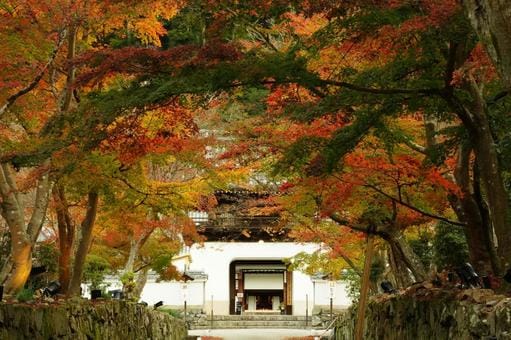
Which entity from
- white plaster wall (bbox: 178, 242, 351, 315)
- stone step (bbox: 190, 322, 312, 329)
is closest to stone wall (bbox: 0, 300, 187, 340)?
stone step (bbox: 190, 322, 312, 329)

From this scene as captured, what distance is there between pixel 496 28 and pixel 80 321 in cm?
817

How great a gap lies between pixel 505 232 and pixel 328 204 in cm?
433

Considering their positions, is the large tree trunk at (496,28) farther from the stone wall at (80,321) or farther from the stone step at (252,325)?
the stone step at (252,325)


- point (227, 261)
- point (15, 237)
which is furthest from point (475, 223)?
point (227, 261)

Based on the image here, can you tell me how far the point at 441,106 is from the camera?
838 centimetres

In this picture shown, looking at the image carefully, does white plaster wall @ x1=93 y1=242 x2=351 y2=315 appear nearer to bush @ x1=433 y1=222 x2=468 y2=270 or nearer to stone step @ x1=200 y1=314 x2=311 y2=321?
stone step @ x1=200 y1=314 x2=311 y2=321

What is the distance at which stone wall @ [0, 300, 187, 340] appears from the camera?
8.28m

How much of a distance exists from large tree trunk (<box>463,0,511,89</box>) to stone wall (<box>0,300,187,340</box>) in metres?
5.86

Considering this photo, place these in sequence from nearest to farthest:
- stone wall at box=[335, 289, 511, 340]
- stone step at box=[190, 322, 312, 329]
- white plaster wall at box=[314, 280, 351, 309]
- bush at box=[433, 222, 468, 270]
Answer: stone wall at box=[335, 289, 511, 340] → bush at box=[433, 222, 468, 270] → stone step at box=[190, 322, 312, 329] → white plaster wall at box=[314, 280, 351, 309]

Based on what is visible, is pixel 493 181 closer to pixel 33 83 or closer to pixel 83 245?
pixel 33 83

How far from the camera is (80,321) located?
1095cm

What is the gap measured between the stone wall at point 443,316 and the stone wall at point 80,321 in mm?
5013

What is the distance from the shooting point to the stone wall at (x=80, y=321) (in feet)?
27.2

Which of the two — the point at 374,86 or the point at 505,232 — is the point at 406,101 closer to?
the point at 374,86
